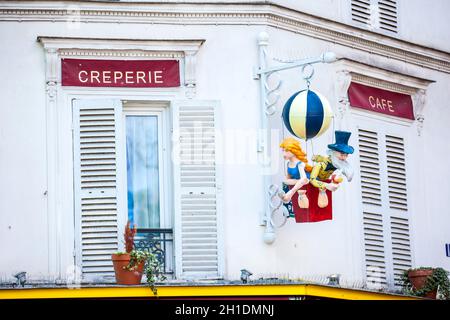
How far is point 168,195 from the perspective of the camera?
22578 mm

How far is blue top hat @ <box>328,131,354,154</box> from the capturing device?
2180 cm

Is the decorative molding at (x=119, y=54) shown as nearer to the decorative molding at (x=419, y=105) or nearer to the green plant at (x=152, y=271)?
the green plant at (x=152, y=271)

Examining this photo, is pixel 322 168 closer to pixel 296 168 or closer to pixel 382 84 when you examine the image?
pixel 296 168

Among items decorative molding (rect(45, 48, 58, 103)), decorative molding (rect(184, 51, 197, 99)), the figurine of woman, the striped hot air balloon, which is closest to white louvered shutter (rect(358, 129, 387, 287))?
the figurine of woman

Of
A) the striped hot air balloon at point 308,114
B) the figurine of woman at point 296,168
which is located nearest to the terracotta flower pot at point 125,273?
the figurine of woman at point 296,168

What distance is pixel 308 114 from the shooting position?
70.6 feet

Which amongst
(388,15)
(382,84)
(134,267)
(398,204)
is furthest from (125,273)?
(388,15)

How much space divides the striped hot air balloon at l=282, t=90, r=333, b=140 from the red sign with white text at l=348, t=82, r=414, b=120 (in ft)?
6.24

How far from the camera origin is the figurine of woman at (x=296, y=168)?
854 inches

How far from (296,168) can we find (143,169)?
194cm

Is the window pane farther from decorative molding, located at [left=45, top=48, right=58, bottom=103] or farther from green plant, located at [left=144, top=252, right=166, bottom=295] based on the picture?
decorative molding, located at [left=45, top=48, right=58, bottom=103]

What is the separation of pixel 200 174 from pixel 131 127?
1.01 m
